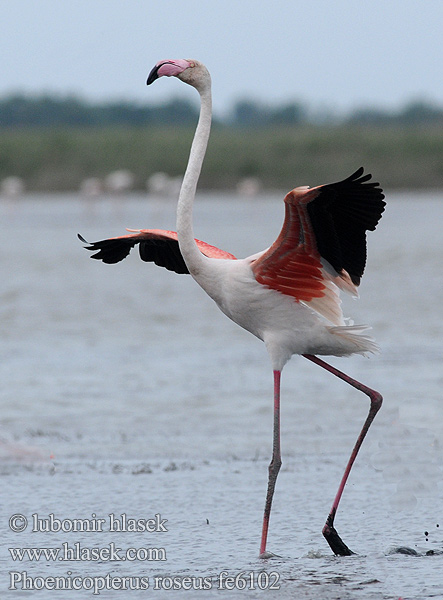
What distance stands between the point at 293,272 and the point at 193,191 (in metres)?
0.65

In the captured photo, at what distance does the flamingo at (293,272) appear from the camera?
525 centimetres

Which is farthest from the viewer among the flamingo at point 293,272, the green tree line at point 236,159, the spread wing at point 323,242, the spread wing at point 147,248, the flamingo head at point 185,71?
the green tree line at point 236,159

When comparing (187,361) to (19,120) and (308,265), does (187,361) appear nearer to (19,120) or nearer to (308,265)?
(308,265)

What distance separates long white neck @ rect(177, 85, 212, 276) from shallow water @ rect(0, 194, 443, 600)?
1.36m

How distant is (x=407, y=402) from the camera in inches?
336

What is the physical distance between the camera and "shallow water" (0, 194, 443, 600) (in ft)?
17.0

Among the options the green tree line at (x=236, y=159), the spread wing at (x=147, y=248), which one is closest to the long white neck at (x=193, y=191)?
A: the spread wing at (x=147, y=248)

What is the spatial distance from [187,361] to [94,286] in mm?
6498

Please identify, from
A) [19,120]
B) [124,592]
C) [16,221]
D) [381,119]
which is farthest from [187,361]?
[381,119]

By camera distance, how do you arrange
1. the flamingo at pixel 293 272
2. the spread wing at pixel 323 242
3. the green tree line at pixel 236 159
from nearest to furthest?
1. the spread wing at pixel 323 242
2. the flamingo at pixel 293 272
3. the green tree line at pixel 236 159

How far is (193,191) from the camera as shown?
542cm

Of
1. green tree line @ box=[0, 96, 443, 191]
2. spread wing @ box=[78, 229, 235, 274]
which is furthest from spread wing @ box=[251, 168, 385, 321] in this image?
green tree line @ box=[0, 96, 443, 191]

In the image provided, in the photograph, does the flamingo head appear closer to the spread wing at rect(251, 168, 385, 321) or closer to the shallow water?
the spread wing at rect(251, 168, 385, 321)

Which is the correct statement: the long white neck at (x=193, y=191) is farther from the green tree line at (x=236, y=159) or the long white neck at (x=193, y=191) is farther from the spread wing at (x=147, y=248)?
the green tree line at (x=236, y=159)
